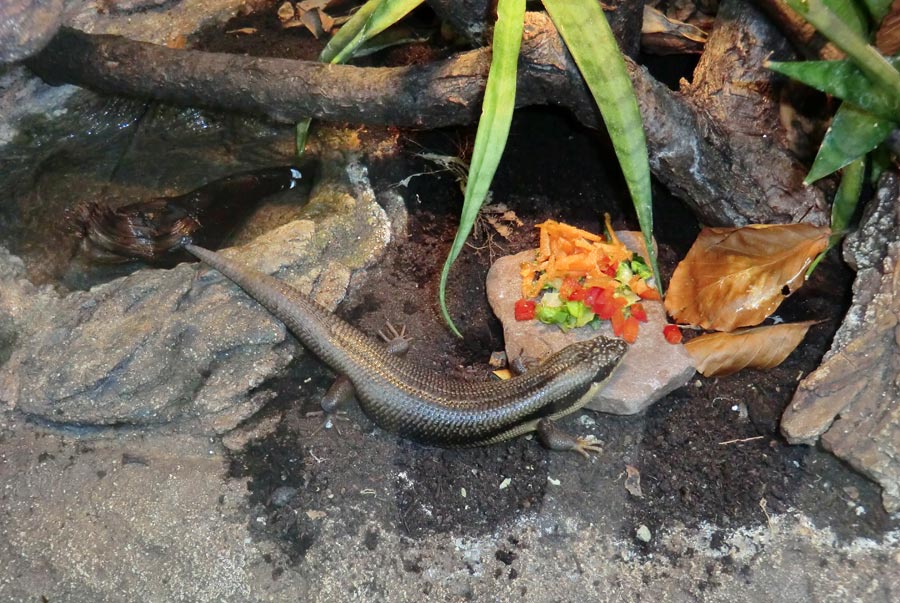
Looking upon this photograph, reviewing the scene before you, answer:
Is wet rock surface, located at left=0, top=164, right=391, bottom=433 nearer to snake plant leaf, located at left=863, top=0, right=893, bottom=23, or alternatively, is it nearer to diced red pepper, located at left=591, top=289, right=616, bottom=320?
diced red pepper, located at left=591, top=289, right=616, bottom=320

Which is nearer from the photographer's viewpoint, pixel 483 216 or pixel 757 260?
pixel 757 260

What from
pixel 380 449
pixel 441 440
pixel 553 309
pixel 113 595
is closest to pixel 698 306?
pixel 553 309

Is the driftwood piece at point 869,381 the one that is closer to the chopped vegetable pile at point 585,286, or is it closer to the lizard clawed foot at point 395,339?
the chopped vegetable pile at point 585,286

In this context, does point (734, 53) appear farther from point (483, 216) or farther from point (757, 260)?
point (483, 216)

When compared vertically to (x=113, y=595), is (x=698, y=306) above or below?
above

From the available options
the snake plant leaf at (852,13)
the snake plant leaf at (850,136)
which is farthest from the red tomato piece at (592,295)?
the snake plant leaf at (852,13)

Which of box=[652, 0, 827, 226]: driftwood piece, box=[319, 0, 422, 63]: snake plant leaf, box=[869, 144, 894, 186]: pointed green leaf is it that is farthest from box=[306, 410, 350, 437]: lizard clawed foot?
box=[869, 144, 894, 186]: pointed green leaf

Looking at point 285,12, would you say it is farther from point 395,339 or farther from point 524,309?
point 524,309

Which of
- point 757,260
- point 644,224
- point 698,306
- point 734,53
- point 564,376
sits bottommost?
point 564,376

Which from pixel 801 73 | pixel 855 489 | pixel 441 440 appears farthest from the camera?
pixel 441 440
